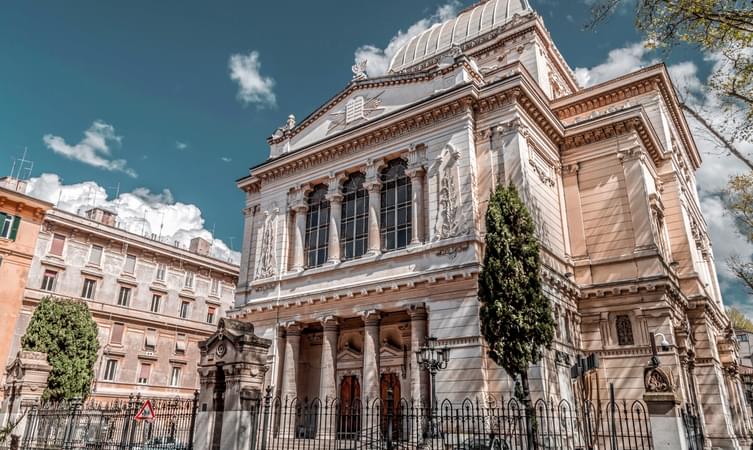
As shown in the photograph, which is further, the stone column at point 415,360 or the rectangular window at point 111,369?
the rectangular window at point 111,369

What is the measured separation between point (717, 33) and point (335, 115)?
20.8 meters

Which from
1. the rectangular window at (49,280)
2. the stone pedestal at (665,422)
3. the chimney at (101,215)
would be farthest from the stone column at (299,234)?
the chimney at (101,215)

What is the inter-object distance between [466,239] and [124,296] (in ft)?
92.0

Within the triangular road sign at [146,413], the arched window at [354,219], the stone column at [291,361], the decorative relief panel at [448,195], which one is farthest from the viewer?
the arched window at [354,219]

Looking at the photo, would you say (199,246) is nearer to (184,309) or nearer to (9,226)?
(184,309)

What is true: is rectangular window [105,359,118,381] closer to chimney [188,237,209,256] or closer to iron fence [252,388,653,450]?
chimney [188,237,209,256]

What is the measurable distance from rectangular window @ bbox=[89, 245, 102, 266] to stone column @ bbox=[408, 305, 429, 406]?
25.6 m

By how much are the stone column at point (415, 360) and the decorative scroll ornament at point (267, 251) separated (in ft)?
29.8

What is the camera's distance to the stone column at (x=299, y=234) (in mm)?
27406

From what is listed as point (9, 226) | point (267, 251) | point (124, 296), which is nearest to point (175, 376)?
point (124, 296)

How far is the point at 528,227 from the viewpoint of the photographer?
17.1 metres

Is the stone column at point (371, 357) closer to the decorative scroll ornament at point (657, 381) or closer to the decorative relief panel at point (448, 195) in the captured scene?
the decorative relief panel at point (448, 195)

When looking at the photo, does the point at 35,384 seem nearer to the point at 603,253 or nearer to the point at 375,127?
the point at 375,127

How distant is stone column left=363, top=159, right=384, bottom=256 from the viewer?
24.5m
